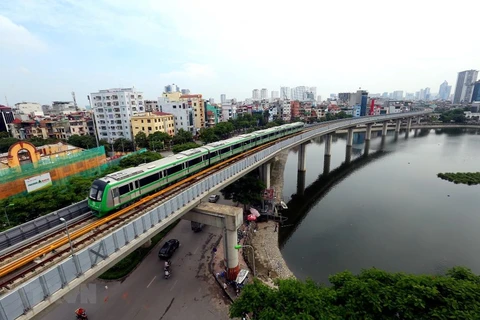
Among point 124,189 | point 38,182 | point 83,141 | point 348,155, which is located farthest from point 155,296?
point 348,155

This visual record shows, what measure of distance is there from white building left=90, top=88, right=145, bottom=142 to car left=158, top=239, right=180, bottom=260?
49.6 metres

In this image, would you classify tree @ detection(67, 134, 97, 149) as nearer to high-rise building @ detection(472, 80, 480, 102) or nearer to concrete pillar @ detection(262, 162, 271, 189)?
concrete pillar @ detection(262, 162, 271, 189)

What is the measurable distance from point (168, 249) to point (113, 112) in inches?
2162

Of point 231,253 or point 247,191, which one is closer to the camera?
point 231,253

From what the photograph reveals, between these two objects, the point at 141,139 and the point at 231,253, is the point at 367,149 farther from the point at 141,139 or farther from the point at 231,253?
the point at 231,253

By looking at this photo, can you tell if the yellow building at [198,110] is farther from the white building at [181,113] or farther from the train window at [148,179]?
the train window at [148,179]

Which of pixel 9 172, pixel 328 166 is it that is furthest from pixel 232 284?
pixel 328 166

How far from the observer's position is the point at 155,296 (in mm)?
16328

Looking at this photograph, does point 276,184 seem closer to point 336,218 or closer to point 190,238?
point 336,218

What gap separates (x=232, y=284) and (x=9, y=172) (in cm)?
2744

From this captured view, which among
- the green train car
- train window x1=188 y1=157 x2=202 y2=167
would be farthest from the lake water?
train window x1=188 y1=157 x2=202 y2=167

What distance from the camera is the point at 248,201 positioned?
86.7ft

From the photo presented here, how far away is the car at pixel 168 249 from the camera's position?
19938 mm

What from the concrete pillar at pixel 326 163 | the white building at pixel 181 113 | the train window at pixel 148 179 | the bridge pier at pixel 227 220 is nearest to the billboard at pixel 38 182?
the train window at pixel 148 179
